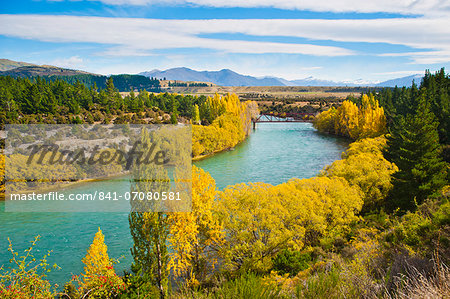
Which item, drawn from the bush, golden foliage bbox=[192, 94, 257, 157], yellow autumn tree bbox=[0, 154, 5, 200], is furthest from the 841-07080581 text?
golden foliage bbox=[192, 94, 257, 157]

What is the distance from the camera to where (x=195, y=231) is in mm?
14055

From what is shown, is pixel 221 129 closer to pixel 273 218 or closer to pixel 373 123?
pixel 373 123

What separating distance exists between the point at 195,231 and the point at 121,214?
1496 centimetres

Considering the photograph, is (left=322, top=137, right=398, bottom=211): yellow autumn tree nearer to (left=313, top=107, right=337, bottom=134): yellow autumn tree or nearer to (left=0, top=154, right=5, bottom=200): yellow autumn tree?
(left=0, top=154, right=5, bottom=200): yellow autumn tree

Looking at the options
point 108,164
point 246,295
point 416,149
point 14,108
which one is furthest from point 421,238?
point 14,108

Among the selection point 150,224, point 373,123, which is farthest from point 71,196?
point 373,123

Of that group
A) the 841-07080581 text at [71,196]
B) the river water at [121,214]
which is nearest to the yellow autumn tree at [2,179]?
the 841-07080581 text at [71,196]

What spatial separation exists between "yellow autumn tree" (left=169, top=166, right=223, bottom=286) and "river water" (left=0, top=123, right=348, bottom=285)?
8.50 ft

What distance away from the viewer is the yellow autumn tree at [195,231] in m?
13.8

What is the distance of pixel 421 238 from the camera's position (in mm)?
11477

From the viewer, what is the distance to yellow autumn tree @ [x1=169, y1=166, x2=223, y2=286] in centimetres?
1378

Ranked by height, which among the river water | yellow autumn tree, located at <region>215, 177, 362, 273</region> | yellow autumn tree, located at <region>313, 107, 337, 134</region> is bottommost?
the river water

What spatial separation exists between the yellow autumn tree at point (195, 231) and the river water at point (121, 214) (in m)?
2.59

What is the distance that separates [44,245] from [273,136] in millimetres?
57943
